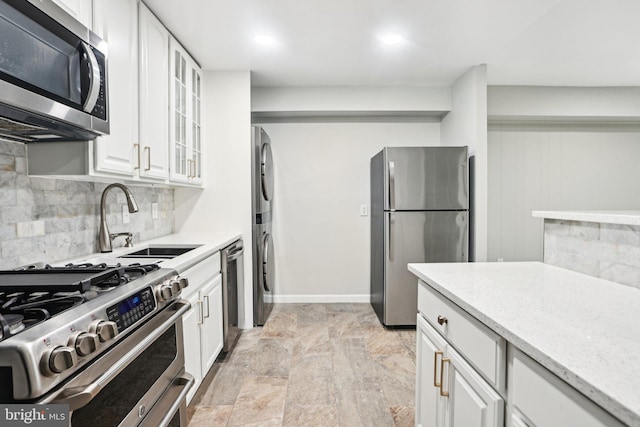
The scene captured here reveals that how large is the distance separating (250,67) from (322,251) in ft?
6.84

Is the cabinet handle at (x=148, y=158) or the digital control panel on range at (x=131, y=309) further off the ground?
the cabinet handle at (x=148, y=158)

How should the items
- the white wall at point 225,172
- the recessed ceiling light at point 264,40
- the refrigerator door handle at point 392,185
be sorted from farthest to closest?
the white wall at point 225,172 → the refrigerator door handle at point 392,185 → the recessed ceiling light at point 264,40

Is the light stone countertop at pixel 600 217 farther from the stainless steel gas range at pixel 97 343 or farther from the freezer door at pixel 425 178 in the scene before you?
the stainless steel gas range at pixel 97 343

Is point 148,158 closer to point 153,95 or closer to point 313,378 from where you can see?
point 153,95

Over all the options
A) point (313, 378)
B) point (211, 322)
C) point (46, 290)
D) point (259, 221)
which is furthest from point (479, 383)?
point (259, 221)

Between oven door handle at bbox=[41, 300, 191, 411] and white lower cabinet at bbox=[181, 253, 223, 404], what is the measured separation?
0.50m

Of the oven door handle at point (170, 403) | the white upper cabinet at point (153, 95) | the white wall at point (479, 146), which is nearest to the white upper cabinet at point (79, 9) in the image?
the white upper cabinet at point (153, 95)

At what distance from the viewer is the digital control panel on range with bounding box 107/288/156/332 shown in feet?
3.27

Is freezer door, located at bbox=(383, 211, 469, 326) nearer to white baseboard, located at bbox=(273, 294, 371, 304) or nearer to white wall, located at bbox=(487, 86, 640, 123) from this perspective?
white baseboard, located at bbox=(273, 294, 371, 304)

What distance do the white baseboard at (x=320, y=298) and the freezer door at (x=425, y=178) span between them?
1.40 m

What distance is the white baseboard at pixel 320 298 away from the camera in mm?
3902

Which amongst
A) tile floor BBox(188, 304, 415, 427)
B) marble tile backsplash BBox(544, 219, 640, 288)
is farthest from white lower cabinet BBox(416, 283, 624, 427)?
marble tile backsplash BBox(544, 219, 640, 288)

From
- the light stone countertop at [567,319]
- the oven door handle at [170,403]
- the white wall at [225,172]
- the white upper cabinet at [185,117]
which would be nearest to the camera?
the light stone countertop at [567,319]

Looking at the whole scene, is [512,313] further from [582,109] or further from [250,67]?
[582,109]
